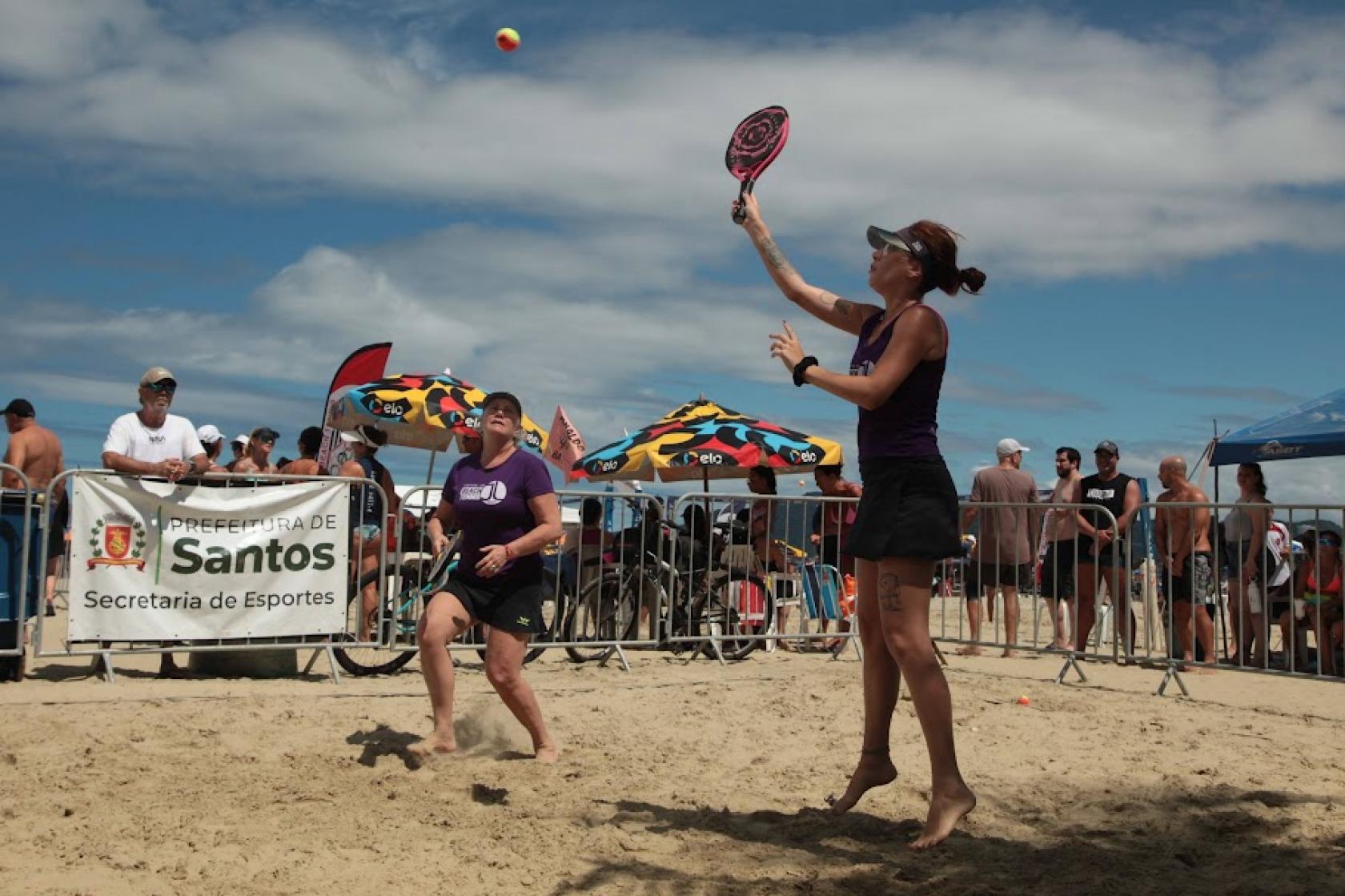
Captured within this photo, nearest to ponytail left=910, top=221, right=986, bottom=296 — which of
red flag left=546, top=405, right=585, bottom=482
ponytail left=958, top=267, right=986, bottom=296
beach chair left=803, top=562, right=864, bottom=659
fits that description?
ponytail left=958, top=267, right=986, bottom=296

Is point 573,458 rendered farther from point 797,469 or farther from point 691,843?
point 691,843

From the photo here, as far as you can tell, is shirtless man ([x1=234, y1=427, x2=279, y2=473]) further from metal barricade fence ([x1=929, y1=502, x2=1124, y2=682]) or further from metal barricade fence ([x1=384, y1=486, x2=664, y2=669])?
metal barricade fence ([x1=929, y1=502, x2=1124, y2=682])

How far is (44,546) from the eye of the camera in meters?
8.29

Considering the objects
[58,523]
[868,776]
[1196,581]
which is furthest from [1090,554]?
[58,523]

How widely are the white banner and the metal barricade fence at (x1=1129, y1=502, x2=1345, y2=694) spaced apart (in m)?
5.92

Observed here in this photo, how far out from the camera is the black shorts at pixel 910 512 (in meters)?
4.49

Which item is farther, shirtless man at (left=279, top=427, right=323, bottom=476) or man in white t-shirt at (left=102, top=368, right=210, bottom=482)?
shirtless man at (left=279, top=427, right=323, bottom=476)

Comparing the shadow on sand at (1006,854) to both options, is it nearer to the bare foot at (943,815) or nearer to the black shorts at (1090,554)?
the bare foot at (943,815)

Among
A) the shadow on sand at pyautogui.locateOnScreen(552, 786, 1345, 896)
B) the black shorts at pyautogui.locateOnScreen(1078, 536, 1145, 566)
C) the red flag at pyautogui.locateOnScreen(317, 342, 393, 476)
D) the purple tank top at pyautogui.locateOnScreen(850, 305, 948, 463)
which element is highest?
the red flag at pyautogui.locateOnScreen(317, 342, 393, 476)

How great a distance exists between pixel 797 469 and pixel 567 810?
9623mm

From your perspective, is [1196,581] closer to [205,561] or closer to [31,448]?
[205,561]

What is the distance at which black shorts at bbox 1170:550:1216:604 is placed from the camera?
10266 mm

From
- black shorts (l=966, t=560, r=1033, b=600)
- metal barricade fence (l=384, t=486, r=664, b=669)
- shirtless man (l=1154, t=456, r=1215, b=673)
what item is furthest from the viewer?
black shorts (l=966, t=560, r=1033, b=600)

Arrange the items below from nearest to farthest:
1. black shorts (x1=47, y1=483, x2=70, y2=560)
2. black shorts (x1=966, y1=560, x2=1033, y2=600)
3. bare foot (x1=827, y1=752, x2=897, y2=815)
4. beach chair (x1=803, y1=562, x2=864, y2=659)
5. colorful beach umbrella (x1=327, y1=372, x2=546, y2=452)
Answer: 1. bare foot (x1=827, y1=752, x2=897, y2=815)
2. black shorts (x1=47, y1=483, x2=70, y2=560)
3. black shorts (x1=966, y1=560, x2=1033, y2=600)
4. beach chair (x1=803, y1=562, x2=864, y2=659)
5. colorful beach umbrella (x1=327, y1=372, x2=546, y2=452)
